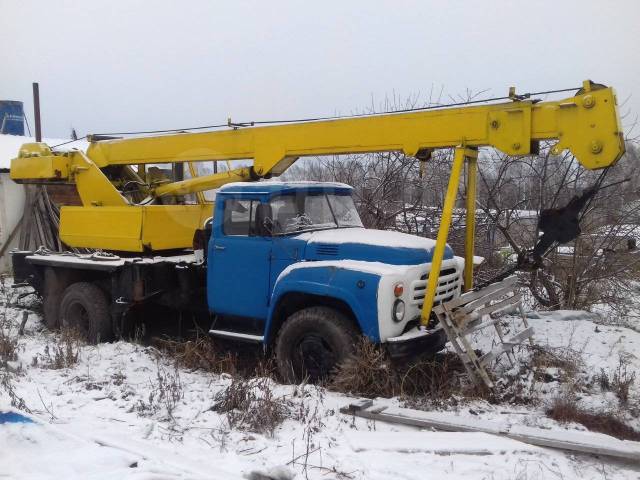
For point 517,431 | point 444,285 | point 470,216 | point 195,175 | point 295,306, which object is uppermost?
point 195,175

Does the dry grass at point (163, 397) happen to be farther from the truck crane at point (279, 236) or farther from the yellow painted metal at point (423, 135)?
the yellow painted metal at point (423, 135)

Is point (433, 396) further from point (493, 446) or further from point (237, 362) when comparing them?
point (237, 362)

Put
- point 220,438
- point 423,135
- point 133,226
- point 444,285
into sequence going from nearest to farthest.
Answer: point 220,438
point 423,135
point 444,285
point 133,226

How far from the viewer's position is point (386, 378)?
214 inches

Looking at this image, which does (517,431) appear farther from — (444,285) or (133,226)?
(133,226)

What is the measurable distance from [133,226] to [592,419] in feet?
19.9

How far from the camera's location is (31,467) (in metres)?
3.68

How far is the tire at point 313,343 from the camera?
5.62 meters

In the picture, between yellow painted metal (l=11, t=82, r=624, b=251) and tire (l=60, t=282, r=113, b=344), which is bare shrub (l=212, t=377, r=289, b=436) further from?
tire (l=60, t=282, r=113, b=344)

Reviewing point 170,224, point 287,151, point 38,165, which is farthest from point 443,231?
point 38,165

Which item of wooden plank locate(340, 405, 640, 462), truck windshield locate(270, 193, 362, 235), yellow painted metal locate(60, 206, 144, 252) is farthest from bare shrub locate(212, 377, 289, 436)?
yellow painted metal locate(60, 206, 144, 252)

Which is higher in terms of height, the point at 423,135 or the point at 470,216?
the point at 423,135

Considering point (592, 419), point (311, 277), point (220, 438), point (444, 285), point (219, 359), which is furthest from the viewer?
point (219, 359)

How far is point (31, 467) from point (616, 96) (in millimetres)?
5442
